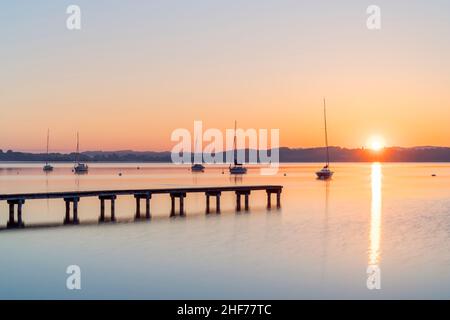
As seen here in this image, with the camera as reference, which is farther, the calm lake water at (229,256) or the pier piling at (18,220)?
the pier piling at (18,220)

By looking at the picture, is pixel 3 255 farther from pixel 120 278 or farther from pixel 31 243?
pixel 120 278

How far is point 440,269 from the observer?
84.2 feet

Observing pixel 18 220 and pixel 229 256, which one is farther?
pixel 18 220

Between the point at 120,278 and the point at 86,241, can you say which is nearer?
the point at 120,278

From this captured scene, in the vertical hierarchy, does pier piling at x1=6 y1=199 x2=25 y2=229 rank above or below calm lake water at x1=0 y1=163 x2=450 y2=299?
above

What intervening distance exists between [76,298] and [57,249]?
9.75 m

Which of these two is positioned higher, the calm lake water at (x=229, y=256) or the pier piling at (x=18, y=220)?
the pier piling at (x=18, y=220)

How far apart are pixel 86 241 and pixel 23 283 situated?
9847mm

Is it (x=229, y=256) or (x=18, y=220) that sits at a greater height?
(x=18, y=220)

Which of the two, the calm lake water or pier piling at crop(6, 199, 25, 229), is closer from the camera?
the calm lake water
